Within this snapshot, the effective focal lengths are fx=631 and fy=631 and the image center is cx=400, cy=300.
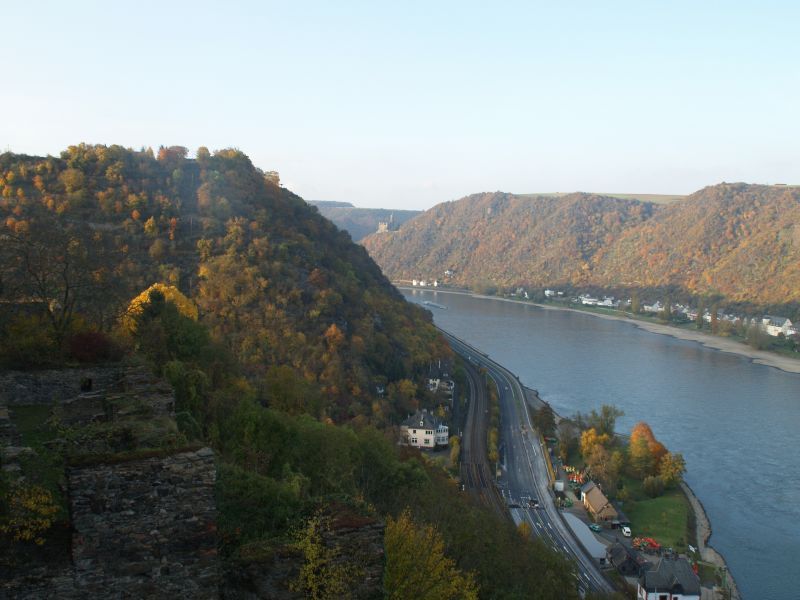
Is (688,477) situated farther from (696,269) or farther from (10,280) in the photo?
(696,269)

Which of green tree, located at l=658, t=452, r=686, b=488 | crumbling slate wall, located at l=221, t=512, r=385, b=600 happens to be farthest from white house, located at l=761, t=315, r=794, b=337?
crumbling slate wall, located at l=221, t=512, r=385, b=600

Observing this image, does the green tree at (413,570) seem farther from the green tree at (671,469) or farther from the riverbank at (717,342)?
the riverbank at (717,342)

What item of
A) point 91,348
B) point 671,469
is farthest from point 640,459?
point 91,348

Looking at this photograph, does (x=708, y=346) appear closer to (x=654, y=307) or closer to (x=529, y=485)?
(x=654, y=307)

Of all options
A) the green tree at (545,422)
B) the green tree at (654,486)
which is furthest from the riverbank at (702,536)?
the green tree at (545,422)

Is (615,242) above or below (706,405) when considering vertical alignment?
above

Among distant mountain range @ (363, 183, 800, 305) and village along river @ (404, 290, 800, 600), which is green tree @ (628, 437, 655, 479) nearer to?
village along river @ (404, 290, 800, 600)
